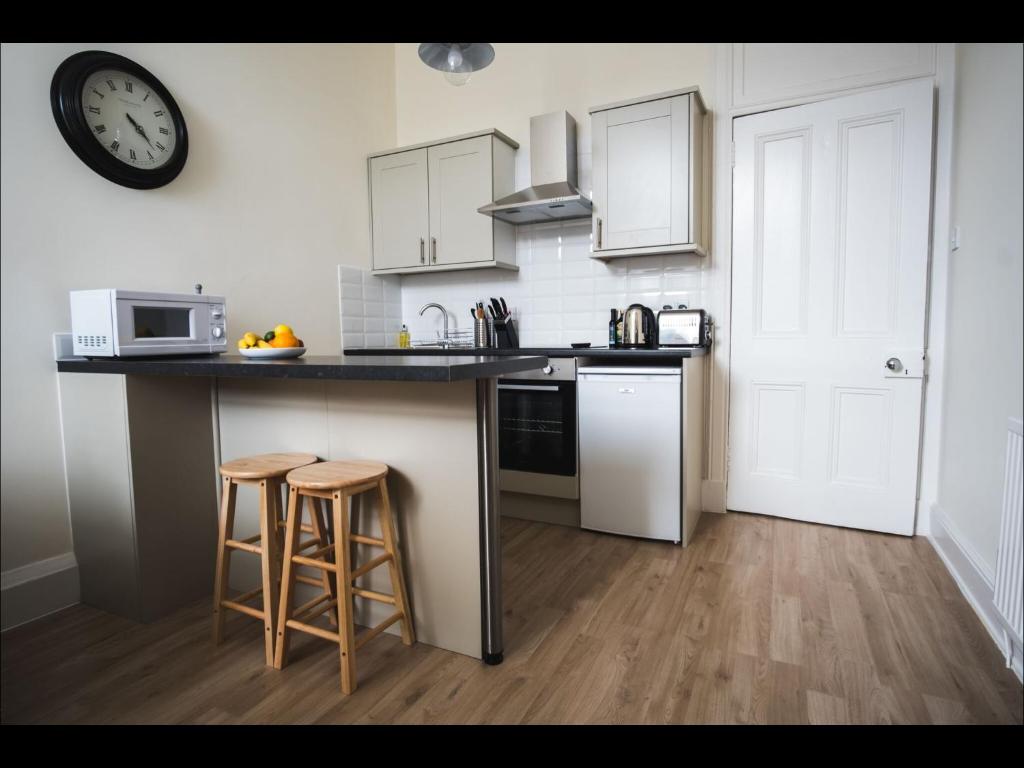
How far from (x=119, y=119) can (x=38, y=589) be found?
1.83m

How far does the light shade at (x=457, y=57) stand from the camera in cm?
211

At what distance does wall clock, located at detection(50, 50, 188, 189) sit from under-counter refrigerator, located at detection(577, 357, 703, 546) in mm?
2086

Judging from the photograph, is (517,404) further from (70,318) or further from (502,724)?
(70,318)

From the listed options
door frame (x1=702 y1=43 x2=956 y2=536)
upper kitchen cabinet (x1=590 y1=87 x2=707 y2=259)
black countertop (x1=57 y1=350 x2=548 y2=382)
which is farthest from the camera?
upper kitchen cabinet (x1=590 y1=87 x2=707 y2=259)

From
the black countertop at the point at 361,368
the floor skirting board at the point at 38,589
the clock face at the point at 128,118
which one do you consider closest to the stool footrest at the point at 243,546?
the black countertop at the point at 361,368

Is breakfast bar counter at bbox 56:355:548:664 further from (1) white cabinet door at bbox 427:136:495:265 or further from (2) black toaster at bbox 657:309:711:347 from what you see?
(1) white cabinet door at bbox 427:136:495:265

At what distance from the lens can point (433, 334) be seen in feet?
13.2

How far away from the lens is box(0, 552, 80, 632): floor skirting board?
1976 millimetres

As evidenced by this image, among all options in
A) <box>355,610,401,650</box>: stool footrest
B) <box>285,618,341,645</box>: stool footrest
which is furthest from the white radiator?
<box>285,618,341,645</box>: stool footrest

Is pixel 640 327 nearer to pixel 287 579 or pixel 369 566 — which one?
pixel 369 566

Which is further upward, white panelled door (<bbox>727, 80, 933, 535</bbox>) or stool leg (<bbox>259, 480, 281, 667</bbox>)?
white panelled door (<bbox>727, 80, 933, 535</bbox>)

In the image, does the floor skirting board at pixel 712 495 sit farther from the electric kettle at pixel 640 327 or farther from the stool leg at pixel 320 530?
the stool leg at pixel 320 530

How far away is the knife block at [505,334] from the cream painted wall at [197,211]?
1.03 metres

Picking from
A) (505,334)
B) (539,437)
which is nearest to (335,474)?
(539,437)
